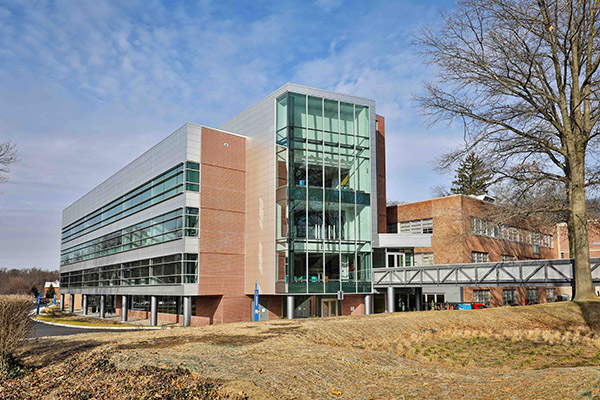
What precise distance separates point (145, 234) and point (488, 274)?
29.1 metres

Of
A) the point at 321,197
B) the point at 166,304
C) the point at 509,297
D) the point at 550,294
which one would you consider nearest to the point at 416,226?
the point at 509,297

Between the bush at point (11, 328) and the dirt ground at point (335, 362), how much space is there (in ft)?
1.92

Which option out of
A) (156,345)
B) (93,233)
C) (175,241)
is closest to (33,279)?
(93,233)

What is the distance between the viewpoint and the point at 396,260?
130 feet

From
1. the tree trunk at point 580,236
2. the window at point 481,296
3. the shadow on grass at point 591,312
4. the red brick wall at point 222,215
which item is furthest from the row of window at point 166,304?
the shadow on grass at point 591,312

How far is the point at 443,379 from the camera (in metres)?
9.80

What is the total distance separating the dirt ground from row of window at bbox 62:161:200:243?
63.1 feet

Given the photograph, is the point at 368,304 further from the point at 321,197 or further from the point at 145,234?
the point at 145,234

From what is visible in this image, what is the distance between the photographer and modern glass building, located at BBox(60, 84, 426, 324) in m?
34.7

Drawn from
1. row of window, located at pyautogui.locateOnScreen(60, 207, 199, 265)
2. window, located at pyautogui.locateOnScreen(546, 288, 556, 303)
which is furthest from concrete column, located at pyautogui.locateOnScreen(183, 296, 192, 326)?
window, located at pyautogui.locateOnScreen(546, 288, 556, 303)

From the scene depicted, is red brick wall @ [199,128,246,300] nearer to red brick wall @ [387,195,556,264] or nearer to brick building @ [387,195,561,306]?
brick building @ [387,195,561,306]

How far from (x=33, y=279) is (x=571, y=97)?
196 m

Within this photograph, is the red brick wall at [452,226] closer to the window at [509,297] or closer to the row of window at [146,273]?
the window at [509,297]

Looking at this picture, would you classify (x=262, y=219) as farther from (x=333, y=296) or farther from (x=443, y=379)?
(x=443, y=379)
